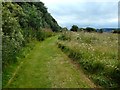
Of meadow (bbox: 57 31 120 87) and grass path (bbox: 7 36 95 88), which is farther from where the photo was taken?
grass path (bbox: 7 36 95 88)

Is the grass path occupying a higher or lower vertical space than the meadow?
lower

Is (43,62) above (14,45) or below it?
below

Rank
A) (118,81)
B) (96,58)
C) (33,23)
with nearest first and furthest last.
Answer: (118,81)
(96,58)
(33,23)

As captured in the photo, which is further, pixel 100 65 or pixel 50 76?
pixel 50 76

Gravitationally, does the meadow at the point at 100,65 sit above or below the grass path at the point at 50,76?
above

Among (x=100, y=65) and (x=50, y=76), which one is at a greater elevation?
(x=100, y=65)

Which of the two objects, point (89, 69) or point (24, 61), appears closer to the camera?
point (89, 69)

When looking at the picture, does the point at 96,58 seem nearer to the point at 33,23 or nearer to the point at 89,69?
the point at 89,69

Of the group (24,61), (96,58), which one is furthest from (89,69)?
(24,61)

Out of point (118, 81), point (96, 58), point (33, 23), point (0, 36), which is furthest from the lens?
point (33, 23)

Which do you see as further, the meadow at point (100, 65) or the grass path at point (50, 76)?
the grass path at point (50, 76)

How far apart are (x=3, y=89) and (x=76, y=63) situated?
17.7 ft

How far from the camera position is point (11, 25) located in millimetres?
15672

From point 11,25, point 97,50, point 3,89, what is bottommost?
point 3,89
